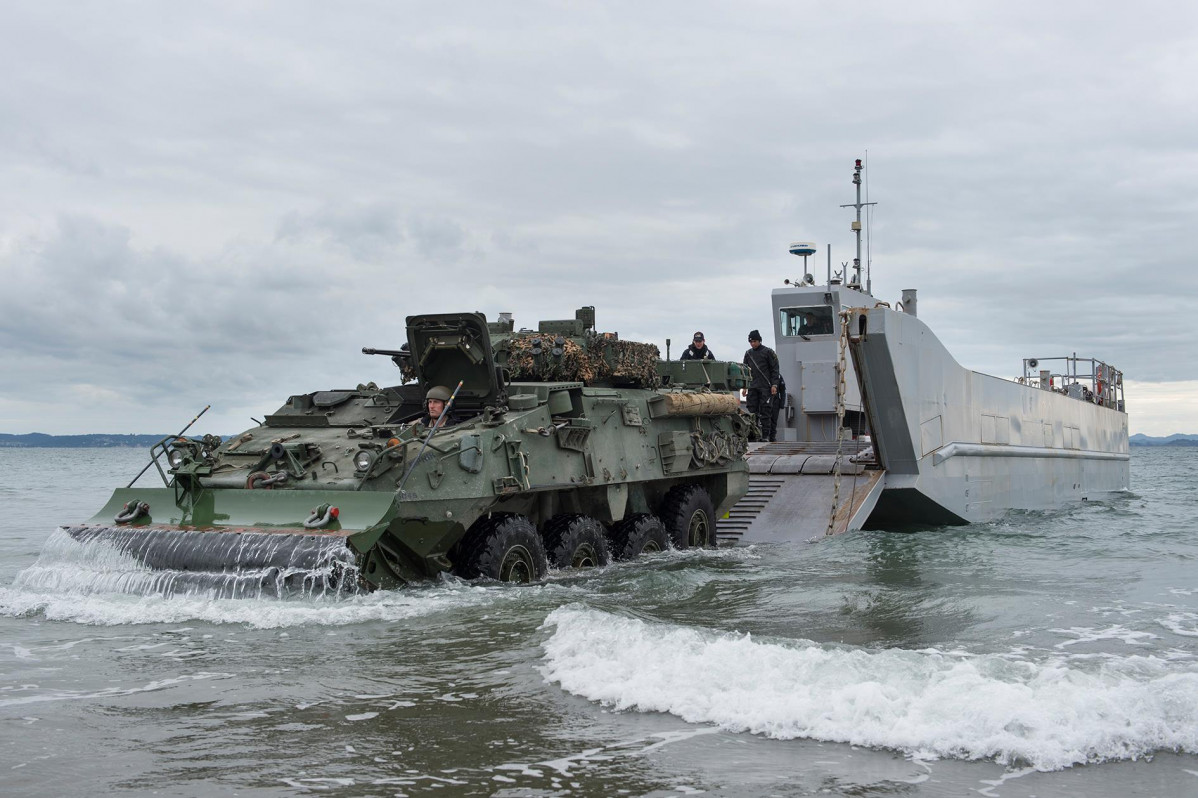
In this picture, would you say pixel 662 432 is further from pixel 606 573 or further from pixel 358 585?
pixel 358 585

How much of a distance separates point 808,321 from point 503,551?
10.7 meters

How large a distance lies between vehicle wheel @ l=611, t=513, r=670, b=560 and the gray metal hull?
368 centimetres

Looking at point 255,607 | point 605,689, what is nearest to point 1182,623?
point 605,689

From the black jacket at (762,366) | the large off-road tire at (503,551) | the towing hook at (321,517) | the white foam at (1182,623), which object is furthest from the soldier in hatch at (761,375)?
the towing hook at (321,517)

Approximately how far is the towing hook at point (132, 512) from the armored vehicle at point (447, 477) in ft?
0.04

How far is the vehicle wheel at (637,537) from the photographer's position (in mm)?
12203

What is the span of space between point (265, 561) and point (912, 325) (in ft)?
32.4

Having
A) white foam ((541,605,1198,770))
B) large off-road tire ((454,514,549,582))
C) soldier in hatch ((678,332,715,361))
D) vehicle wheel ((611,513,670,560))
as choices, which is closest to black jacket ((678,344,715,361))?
soldier in hatch ((678,332,715,361))

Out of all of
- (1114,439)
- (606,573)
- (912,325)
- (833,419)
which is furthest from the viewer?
(1114,439)

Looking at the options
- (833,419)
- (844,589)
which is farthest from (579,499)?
(833,419)

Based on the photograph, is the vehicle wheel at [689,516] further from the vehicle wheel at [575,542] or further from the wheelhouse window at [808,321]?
the wheelhouse window at [808,321]

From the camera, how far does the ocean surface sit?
15.8 feet

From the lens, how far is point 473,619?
8297 mm

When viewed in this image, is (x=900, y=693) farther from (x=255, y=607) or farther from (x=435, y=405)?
(x=435, y=405)
